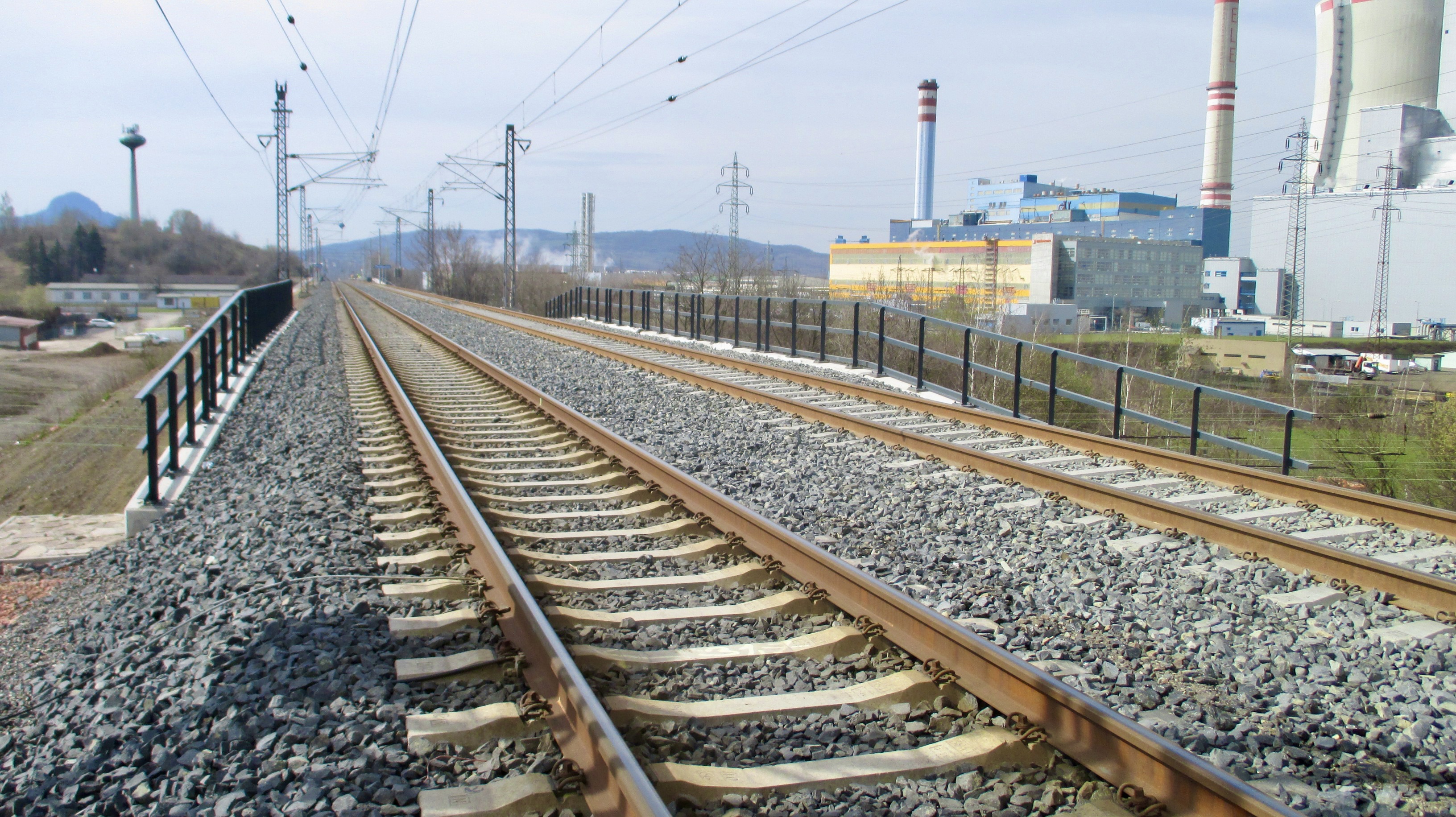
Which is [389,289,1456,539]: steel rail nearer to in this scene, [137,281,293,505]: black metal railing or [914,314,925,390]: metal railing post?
[914,314,925,390]: metal railing post

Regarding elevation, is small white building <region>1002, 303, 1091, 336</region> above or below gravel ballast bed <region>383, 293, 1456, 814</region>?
above

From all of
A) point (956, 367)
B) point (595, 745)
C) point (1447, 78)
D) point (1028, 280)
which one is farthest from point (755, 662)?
point (1447, 78)

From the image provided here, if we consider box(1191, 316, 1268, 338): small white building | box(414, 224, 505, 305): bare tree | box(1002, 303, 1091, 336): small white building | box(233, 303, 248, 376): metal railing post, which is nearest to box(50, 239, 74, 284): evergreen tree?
box(414, 224, 505, 305): bare tree

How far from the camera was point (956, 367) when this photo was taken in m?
25.6

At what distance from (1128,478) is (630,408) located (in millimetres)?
5514

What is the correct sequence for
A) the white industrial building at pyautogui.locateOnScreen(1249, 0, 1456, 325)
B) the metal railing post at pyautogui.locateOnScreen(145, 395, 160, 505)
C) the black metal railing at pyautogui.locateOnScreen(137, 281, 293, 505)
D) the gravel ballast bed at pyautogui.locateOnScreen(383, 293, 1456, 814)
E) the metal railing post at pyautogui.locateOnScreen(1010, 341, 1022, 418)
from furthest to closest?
the white industrial building at pyautogui.locateOnScreen(1249, 0, 1456, 325), the metal railing post at pyautogui.locateOnScreen(1010, 341, 1022, 418), the black metal railing at pyautogui.locateOnScreen(137, 281, 293, 505), the metal railing post at pyautogui.locateOnScreen(145, 395, 160, 505), the gravel ballast bed at pyautogui.locateOnScreen(383, 293, 1456, 814)

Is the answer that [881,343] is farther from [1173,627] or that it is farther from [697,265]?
[697,265]

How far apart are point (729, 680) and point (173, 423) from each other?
630 cm

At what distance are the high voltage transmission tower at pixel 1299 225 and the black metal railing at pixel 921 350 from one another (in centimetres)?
5038

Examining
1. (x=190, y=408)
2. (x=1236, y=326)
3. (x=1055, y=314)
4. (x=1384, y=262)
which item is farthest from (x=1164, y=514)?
(x=1384, y=262)

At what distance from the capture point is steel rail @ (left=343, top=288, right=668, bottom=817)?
275 centimetres

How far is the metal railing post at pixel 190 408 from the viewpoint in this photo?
908 cm

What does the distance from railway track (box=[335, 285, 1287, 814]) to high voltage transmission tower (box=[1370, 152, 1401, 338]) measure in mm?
73307

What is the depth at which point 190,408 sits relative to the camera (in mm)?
9109
